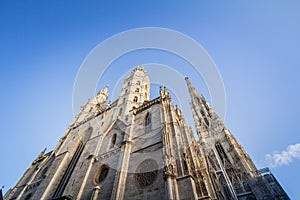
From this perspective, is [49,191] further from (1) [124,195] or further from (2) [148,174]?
(2) [148,174]

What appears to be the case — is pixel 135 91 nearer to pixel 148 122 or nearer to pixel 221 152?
pixel 148 122

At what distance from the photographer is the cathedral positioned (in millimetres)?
9070

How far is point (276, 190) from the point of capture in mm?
17312

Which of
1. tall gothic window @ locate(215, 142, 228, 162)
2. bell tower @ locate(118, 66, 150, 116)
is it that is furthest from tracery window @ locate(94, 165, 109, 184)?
tall gothic window @ locate(215, 142, 228, 162)

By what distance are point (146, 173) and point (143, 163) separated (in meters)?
0.95

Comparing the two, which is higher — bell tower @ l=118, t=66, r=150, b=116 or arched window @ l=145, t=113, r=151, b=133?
bell tower @ l=118, t=66, r=150, b=116

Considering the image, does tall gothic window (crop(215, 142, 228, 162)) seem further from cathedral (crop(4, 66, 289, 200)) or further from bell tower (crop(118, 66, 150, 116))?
bell tower (crop(118, 66, 150, 116))

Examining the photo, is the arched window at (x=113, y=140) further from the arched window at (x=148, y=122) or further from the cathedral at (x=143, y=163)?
the arched window at (x=148, y=122)

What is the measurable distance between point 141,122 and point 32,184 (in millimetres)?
14459

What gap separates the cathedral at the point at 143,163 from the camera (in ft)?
29.8

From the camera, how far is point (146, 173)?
10.3m

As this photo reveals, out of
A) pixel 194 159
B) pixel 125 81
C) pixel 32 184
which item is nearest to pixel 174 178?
pixel 194 159

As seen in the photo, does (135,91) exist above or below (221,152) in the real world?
above

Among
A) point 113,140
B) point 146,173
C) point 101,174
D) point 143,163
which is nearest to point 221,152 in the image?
point 113,140
